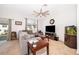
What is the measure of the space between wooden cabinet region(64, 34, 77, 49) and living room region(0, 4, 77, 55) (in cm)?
7

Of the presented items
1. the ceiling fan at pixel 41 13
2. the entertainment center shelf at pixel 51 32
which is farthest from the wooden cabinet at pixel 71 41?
the ceiling fan at pixel 41 13

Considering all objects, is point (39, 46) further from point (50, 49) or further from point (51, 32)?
point (51, 32)

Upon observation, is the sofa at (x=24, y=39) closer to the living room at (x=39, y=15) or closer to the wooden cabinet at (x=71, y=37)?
the living room at (x=39, y=15)

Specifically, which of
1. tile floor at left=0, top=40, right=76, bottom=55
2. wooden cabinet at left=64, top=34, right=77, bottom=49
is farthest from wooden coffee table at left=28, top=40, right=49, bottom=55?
wooden cabinet at left=64, top=34, right=77, bottom=49

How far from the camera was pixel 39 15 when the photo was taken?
206cm

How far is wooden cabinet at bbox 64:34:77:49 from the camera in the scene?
80.4 inches

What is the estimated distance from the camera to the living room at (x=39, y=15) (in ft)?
6.73

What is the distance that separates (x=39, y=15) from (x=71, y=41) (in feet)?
2.44

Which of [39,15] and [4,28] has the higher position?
[39,15]

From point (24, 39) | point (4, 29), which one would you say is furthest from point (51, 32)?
point (4, 29)

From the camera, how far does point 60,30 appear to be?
2.10 m
